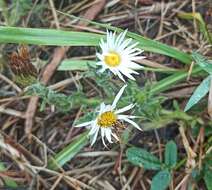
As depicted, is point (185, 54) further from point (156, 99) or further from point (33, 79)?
point (33, 79)

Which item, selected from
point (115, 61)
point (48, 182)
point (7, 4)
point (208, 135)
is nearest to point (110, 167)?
point (48, 182)

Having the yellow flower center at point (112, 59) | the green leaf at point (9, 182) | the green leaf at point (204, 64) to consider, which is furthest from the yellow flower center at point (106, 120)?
the green leaf at point (9, 182)

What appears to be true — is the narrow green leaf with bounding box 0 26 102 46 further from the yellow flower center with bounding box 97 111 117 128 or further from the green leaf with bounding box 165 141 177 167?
the green leaf with bounding box 165 141 177 167

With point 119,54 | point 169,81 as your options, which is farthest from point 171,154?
point 119,54

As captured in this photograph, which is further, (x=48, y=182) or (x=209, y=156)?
(x=48, y=182)

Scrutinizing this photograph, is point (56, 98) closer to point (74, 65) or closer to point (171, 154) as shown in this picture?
point (74, 65)
